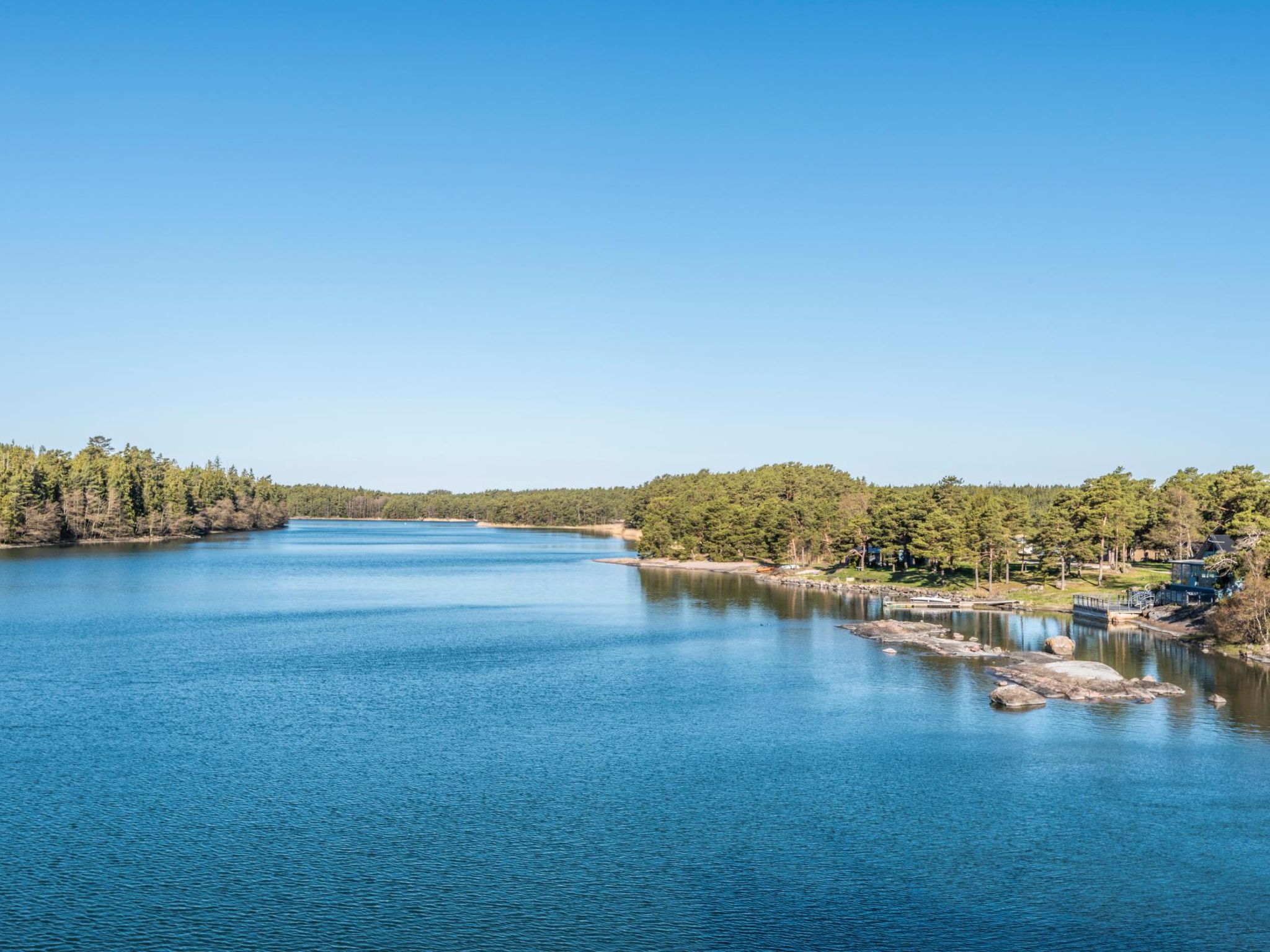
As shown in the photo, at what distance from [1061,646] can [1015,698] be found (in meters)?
21.6

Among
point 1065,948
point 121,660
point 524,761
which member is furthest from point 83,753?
point 1065,948

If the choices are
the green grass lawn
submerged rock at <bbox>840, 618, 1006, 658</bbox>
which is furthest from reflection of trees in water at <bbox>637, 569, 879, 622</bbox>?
the green grass lawn

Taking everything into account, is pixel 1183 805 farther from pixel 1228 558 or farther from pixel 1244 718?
pixel 1228 558

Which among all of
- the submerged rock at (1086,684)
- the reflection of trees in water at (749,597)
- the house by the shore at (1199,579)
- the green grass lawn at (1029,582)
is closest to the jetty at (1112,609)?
the green grass lawn at (1029,582)

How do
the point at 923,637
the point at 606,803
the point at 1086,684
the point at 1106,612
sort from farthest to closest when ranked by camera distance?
the point at 1106,612
the point at 923,637
the point at 1086,684
the point at 606,803

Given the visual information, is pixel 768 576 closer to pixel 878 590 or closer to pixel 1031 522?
pixel 878 590

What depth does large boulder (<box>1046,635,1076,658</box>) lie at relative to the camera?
266 feet

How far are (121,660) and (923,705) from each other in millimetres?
58351

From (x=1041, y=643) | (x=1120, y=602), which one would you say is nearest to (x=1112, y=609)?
(x=1120, y=602)

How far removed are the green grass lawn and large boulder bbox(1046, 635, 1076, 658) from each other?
31646 mm

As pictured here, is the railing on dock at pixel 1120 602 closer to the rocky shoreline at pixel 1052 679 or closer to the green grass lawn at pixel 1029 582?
the green grass lawn at pixel 1029 582

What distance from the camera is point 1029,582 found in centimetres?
13212

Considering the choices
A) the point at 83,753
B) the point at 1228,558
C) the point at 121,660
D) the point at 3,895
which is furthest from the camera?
the point at 1228,558

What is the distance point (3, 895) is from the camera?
1314 inches
